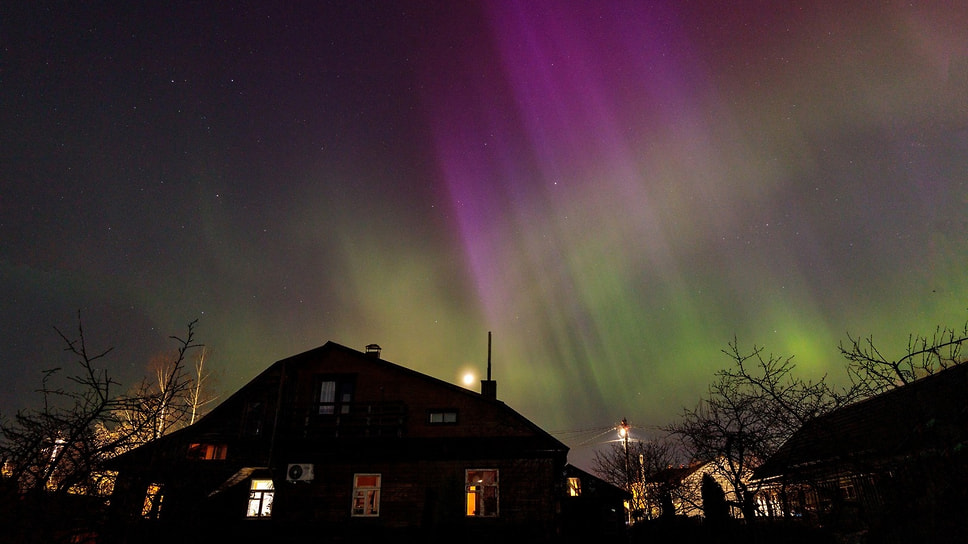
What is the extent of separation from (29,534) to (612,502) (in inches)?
1566

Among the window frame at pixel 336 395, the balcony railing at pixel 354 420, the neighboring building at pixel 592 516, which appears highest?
the window frame at pixel 336 395

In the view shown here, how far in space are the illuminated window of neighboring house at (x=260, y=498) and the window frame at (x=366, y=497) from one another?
15.5 feet

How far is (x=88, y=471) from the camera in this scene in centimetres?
609

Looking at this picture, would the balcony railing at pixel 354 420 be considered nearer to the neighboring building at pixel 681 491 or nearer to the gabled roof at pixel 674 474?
the neighboring building at pixel 681 491

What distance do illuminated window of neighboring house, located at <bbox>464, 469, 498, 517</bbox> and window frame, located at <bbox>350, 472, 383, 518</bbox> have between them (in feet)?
14.4

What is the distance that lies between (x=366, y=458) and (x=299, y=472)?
11.4 feet

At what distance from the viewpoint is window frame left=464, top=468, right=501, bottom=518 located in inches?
1006

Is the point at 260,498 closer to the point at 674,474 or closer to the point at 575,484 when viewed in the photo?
the point at 674,474

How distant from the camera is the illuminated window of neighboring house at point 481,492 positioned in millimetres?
25672

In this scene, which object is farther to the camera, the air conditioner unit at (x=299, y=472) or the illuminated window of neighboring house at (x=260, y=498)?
the illuminated window of neighboring house at (x=260, y=498)

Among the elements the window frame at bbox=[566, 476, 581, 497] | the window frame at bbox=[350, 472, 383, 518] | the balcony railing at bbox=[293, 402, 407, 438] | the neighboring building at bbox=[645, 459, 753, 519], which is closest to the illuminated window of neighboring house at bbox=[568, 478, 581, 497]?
the window frame at bbox=[566, 476, 581, 497]

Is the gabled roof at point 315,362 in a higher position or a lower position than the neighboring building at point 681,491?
higher

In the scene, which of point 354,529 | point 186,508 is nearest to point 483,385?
point 354,529

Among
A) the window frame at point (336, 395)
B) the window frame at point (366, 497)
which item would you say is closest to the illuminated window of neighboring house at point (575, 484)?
the window frame at point (366, 497)
